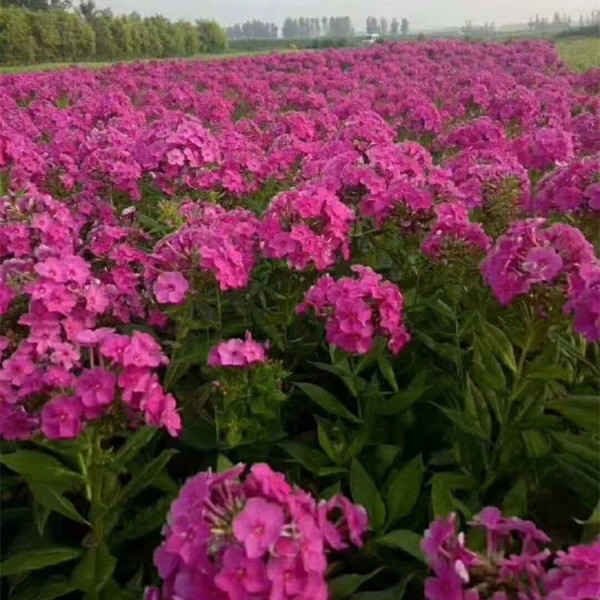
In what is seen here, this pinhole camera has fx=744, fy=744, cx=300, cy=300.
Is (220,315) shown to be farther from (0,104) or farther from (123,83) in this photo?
(123,83)

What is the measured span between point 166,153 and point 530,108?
4.82 meters

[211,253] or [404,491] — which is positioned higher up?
[211,253]

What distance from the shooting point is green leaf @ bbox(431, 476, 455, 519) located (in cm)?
243

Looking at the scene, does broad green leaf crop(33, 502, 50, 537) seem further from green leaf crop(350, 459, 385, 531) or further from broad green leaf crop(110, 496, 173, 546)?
green leaf crop(350, 459, 385, 531)

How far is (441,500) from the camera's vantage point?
2.46m

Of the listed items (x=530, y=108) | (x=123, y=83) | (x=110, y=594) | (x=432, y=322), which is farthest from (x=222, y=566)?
(x=123, y=83)

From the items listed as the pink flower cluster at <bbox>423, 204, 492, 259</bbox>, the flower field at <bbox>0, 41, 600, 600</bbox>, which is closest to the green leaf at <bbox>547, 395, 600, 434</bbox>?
the flower field at <bbox>0, 41, 600, 600</bbox>

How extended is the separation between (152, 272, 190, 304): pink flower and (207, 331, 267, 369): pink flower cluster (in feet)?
1.15

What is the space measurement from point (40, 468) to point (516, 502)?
1.65 meters

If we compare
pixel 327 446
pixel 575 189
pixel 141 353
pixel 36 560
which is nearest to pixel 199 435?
pixel 327 446

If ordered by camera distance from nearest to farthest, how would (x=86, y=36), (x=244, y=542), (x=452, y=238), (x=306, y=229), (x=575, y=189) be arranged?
(x=244, y=542), (x=452, y=238), (x=306, y=229), (x=575, y=189), (x=86, y=36)

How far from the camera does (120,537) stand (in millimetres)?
2715

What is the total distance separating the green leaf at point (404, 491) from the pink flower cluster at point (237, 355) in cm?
68

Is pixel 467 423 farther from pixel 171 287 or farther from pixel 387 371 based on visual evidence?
pixel 171 287
